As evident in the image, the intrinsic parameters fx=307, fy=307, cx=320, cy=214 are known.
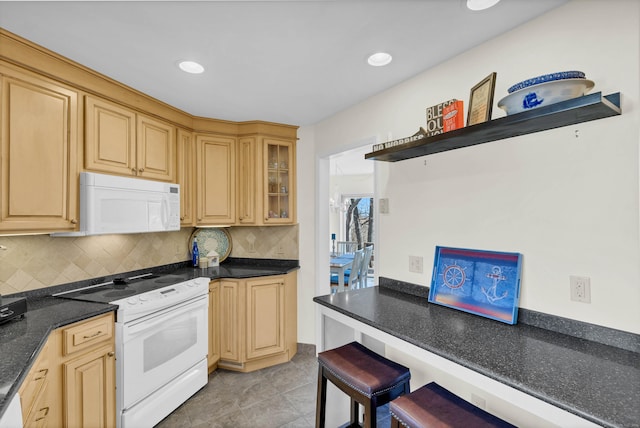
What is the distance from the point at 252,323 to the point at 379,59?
242 cm

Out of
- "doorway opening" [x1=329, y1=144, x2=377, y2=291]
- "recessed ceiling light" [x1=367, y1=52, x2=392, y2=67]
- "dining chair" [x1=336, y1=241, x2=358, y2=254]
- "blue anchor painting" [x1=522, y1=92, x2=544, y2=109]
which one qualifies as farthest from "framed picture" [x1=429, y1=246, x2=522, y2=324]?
"dining chair" [x1=336, y1=241, x2=358, y2=254]

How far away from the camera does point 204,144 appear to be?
3.05m

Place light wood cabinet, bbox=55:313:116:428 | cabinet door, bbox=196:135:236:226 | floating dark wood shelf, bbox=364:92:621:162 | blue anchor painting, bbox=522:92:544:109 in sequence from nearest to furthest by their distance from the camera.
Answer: floating dark wood shelf, bbox=364:92:621:162 → blue anchor painting, bbox=522:92:544:109 → light wood cabinet, bbox=55:313:116:428 → cabinet door, bbox=196:135:236:226

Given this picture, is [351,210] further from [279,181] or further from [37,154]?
[37,154]

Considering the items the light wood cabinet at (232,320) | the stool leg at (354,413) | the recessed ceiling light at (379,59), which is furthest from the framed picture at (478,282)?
the light wood cabinet at (232,320)

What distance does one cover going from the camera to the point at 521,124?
1363 millimetres

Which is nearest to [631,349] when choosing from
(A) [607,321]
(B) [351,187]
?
(A) [607,321]

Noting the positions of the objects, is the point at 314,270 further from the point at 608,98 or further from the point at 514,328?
the point at 608,98

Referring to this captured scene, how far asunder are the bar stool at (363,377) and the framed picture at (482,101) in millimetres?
1322

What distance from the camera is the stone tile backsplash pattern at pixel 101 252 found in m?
1.92

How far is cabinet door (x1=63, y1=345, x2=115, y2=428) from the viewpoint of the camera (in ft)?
5.39

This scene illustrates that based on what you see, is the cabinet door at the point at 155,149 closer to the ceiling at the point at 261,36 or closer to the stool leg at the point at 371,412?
the ceiling at the point at 261,36

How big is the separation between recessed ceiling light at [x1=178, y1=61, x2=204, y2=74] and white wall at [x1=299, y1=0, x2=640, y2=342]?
142 centimetres

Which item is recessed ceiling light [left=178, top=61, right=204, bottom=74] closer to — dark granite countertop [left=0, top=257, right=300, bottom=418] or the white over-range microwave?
the white over-range microwave
